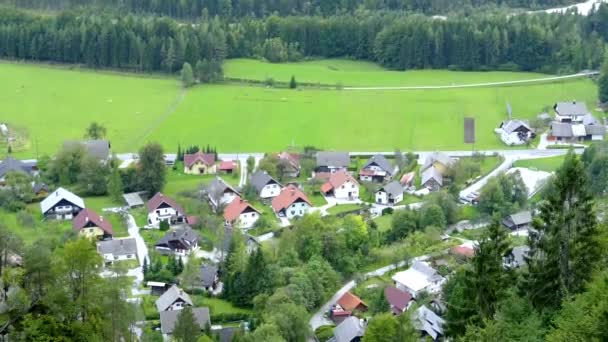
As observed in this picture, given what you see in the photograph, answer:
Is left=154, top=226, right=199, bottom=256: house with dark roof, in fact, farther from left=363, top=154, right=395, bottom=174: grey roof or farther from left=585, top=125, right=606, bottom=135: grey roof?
left=585, top=125, right=606, bottom=135: grey roof

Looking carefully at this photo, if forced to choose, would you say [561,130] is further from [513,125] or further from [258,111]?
[258,111]

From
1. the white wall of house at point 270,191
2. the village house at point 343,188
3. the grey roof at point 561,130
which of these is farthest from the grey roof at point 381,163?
the grey roof at point 561,130

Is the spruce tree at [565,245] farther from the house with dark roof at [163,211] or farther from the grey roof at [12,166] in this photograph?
the grey roof at [12,166]

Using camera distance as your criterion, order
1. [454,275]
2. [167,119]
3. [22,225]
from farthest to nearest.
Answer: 1. [167,119]
2. [22,225]
3. [454,275]

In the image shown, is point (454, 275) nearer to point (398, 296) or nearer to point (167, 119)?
point (398, 296)

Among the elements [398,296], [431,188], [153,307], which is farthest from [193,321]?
[431,188]

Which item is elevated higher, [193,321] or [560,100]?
[560,100]
